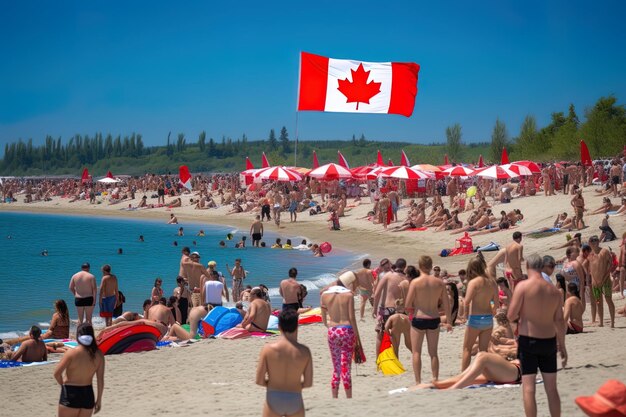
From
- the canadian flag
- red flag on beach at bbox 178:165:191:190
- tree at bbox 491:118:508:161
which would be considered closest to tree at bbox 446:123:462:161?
tree at bbox 491:118:508:161

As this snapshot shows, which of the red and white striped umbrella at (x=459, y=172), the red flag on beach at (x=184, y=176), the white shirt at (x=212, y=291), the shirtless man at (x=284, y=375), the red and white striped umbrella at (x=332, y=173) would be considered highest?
the red and white striped umbrella at (x=459, y=172)

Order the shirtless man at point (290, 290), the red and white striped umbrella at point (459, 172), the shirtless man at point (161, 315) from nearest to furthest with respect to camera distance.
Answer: the shirtless man at point (290, 290)
the shirtless man at point (161, 315)
the red and white striped umbrella at point (459, 172)

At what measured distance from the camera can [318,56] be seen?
58.8 feet

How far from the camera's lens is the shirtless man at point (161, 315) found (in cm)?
1248

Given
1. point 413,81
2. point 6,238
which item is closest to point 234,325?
point 413,81

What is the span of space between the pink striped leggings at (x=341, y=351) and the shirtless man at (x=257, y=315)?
3.85m

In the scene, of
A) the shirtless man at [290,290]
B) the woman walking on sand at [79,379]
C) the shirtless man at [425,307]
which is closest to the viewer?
the woman walking on sand at [79,379]

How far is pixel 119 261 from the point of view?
29125 millimetres

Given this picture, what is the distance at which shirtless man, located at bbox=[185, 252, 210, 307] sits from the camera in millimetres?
14305

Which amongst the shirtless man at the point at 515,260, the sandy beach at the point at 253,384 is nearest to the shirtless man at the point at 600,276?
the sandy beach at the point at 253,384

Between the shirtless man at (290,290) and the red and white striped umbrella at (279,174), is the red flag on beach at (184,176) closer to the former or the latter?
the red and white striped umbrella at (279,174)

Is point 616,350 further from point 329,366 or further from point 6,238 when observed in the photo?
point 6,238

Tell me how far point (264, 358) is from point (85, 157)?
142362 millimetres

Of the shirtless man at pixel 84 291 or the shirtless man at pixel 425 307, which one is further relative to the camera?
the shirtless man at pixel 84 291
